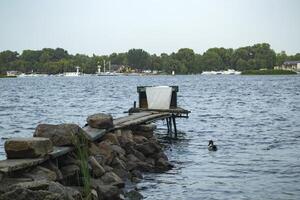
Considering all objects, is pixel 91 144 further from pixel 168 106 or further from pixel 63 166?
pixel 168 106

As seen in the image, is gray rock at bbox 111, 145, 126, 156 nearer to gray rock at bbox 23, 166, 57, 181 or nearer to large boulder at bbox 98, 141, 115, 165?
large boulder at bbox 98, 141, 115, 165

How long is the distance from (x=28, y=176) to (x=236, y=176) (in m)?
8.50

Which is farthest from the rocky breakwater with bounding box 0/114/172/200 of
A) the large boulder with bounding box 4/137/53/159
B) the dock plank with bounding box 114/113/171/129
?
the dock plank with bounding box 114/113/171/129

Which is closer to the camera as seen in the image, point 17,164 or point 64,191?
point 64,191

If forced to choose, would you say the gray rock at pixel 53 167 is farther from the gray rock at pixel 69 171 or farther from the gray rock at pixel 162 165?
the gray rock at pixel 162 165

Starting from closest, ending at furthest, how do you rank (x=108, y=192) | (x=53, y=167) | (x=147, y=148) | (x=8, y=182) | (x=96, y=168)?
(x=8, y=182) → (x=53, y=167) → (x=108, y=192) → (x=96, y=168) → (x=147, y=148)

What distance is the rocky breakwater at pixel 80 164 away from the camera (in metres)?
9.66

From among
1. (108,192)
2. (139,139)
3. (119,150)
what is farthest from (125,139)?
(108,192)

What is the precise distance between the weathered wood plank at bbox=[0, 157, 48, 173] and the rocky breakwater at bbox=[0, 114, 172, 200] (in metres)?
0.04

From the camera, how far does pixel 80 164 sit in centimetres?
1287

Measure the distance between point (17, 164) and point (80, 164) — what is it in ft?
7.36

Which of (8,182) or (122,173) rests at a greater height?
(8,182)

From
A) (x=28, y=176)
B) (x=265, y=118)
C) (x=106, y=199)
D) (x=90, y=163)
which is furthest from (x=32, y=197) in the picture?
(x=265, y=118)

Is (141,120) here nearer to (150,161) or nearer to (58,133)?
(150,161)
